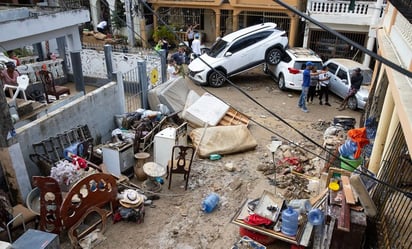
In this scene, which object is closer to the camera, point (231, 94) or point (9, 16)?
point (9, 16)

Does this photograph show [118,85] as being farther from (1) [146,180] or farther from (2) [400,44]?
(2) [400,44]

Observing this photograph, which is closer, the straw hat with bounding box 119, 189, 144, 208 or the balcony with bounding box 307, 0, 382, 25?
the straw hat with bounding box 119, 189, 144, 208

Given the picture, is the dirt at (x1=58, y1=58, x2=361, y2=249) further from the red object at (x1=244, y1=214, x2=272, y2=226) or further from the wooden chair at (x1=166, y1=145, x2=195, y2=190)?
the red object at (x1=244, y1=214, x2=272, y2=226)

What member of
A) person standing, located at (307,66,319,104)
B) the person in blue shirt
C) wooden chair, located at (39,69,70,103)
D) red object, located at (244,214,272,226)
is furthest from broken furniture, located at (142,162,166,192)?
person standing, located at (307,66,319,104)

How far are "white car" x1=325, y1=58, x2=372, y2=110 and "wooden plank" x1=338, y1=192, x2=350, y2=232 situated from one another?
7.52 metres

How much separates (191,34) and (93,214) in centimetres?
1378

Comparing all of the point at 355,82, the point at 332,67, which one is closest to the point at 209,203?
the point at 355,82

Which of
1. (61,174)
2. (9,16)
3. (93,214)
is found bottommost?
(93,214)

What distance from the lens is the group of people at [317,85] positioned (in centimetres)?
1218

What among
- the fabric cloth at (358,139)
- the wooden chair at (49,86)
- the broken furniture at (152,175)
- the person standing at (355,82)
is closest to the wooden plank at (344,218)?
the fabric cloth at (358,139)

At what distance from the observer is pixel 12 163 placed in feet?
23.3

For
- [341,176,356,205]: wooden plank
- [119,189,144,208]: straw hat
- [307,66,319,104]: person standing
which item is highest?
[341,176,356,205]: wooden plank

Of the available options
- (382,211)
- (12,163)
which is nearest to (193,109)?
(12,163)

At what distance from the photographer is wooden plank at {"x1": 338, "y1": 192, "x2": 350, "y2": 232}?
5137 millimetres
